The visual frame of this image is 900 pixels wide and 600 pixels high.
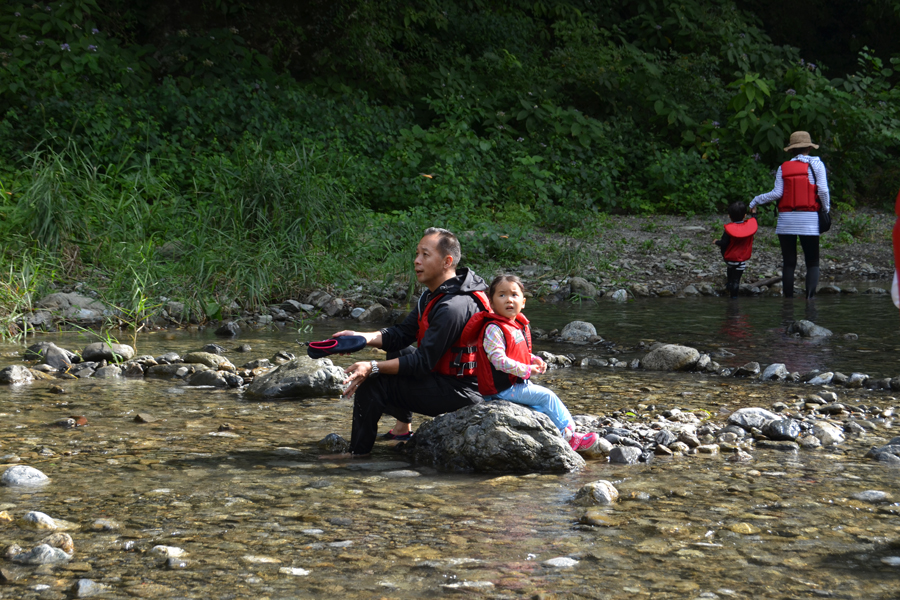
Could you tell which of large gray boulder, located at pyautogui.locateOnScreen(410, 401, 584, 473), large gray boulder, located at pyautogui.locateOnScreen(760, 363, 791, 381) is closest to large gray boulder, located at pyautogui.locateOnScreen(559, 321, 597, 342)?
large gray boulder, located at pyautogui.locateOnScreen(760, 363, 791, 381)

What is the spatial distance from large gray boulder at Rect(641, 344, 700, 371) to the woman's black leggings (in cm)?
430

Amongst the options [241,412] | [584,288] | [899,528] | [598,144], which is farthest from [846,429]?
[598,144]

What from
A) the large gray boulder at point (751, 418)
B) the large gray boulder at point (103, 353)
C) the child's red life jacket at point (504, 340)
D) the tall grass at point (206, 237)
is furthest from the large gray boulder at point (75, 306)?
the large gray boulder at point (751, 418)

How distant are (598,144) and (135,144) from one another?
318 inches

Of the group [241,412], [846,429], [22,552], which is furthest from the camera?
[241,412]

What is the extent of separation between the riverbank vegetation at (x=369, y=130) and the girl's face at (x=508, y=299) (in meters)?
5.22

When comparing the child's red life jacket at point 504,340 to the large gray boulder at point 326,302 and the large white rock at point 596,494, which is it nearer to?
the large white rock at point 596,494

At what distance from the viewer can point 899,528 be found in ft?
10.2

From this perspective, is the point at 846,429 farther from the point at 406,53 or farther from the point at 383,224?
the point at 406,53

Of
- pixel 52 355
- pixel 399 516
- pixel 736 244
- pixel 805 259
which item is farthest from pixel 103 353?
Answer: pixel 805 259

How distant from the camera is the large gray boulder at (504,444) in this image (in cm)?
396

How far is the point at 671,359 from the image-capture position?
6.54 meters

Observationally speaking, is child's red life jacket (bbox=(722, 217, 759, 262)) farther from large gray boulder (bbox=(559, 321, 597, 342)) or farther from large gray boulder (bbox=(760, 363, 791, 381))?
large gray boulder (bbox=(760, 363, 791, 381))

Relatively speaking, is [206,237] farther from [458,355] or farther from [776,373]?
[776,373]
